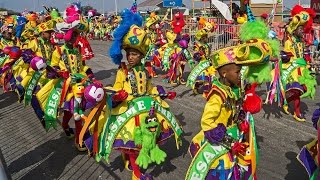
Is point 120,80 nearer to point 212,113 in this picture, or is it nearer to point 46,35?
point 212,113

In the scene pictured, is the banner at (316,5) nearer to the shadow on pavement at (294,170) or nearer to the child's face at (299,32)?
A: the child's face at (299,32)

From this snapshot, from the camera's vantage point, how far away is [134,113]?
4.53m

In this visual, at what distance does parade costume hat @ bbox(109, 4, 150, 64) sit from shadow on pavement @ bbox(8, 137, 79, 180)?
2.03 metres

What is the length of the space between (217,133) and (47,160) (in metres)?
3.54

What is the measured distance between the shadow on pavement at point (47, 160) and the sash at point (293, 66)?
4.28m

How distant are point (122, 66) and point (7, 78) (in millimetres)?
6350

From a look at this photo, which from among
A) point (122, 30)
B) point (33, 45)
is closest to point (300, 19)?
point (122, 30)

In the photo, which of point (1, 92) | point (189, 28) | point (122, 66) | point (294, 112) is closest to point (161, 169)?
point (122, 66)

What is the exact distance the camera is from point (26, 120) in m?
8.38

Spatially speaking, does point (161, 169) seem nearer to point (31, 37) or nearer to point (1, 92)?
point (31, 37)

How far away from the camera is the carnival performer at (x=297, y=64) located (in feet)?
24.3

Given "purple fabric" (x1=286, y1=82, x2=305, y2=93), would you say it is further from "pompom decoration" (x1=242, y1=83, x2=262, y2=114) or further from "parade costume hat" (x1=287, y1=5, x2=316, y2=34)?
"pompom decoration" (x1=242, y1=83, x2=262, y2=114)

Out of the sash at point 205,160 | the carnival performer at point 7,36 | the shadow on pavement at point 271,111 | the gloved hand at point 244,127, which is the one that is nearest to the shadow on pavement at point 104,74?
the carnival performer at point 7,36

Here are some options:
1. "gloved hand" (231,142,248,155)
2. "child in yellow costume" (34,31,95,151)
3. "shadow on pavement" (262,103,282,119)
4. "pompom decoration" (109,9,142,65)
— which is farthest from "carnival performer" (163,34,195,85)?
"gloved hand" (231,142,248,155)
